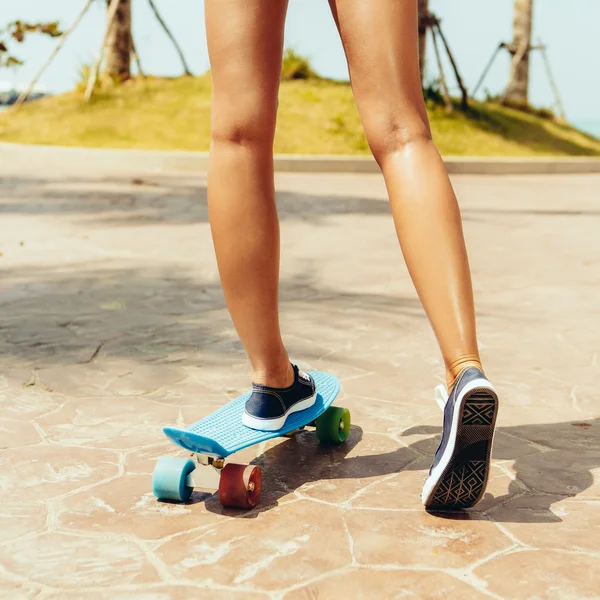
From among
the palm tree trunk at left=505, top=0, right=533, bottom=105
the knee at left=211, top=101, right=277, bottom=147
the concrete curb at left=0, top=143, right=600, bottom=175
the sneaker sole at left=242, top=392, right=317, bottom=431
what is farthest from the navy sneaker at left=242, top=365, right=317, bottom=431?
the palm tree trunk at left=505, top=0, right=533, bottom=105

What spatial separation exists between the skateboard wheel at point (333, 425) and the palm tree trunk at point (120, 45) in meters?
14.0

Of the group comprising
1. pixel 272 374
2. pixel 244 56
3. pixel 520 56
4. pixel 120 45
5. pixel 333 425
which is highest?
pixel 244 56

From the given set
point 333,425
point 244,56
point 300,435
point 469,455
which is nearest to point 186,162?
point 300,435

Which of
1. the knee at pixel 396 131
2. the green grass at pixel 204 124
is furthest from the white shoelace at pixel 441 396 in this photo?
the green grass at pixel 204 124

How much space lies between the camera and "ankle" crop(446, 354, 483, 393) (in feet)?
7.18

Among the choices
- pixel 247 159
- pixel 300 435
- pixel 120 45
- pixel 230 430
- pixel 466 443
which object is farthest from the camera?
pixel 120 45

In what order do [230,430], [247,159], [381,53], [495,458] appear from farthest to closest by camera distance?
[495,458] < [230,430] < [247,159] < [381,53]

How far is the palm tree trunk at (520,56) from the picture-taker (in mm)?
17812

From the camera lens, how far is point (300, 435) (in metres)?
2.95

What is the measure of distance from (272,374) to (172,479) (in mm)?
381

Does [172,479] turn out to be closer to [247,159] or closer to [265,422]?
[265,422]

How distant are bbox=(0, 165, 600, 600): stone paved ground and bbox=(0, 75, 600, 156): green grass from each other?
7.44m

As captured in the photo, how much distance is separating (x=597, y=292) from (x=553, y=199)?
202 inches

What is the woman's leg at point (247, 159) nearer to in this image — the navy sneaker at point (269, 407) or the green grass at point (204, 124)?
the navy sneaker at point (269, 407)
